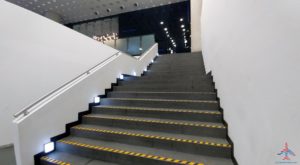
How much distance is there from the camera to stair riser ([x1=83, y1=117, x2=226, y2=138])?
7.46 feet

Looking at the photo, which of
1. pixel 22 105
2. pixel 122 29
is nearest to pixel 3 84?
pixel 22 105

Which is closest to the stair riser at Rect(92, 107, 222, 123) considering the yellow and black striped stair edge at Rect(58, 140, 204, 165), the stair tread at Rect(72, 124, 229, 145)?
the stair tread at Rect(72, 124, 229, 145)

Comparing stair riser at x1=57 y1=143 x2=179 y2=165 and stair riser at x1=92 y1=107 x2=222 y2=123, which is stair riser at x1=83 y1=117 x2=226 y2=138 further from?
stair riser at x1=57 y1=143 x2=179 y2=165

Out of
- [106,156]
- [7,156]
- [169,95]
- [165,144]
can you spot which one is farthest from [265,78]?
[7,156]

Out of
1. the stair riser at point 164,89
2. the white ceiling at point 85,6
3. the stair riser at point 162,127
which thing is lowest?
the stair riser at point 162,127

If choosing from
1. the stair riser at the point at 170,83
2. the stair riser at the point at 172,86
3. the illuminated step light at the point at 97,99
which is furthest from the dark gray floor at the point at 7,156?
the stair riser at the point at 170,83

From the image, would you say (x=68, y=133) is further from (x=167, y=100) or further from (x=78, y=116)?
(x=167, y=100)

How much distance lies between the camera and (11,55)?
2.64 metres

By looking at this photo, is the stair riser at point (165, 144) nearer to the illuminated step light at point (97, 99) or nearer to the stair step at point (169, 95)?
the illuminated step light at point (97, 99)

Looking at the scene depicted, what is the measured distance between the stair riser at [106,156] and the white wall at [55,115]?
1.04ft

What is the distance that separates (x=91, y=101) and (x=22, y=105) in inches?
46.4

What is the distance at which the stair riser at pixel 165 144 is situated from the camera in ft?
6.45

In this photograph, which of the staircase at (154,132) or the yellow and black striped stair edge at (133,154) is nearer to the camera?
the yellow and black striped stair edge at (133,154)

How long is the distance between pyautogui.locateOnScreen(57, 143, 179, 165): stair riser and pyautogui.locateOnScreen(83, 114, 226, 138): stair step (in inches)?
24.4
